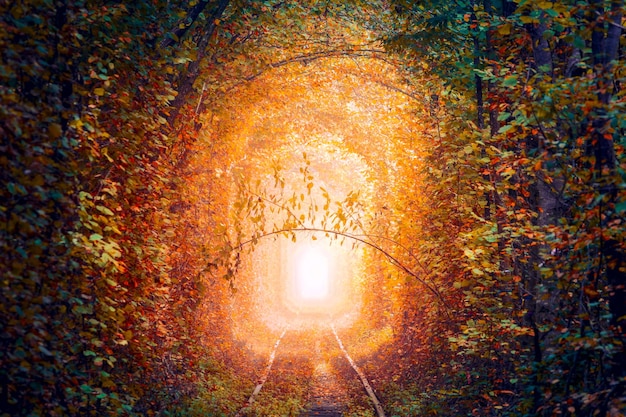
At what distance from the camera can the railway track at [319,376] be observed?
11.2 meters

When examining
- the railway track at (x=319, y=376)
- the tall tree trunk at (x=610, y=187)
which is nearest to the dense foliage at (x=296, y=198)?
the tall tree trunk at (x=610, y=187)

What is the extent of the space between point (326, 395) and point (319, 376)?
242cm

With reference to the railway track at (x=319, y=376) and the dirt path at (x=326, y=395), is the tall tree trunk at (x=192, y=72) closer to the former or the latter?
the railway track at (x=319, y=376)

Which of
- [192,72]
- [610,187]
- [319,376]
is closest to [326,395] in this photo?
[319,376]

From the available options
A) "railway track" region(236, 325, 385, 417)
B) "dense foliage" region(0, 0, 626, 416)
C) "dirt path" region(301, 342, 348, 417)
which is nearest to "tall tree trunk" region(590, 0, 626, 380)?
"dense foliage" region(0, 0, 626, 416)

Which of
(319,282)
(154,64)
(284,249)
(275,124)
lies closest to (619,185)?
(154,64)

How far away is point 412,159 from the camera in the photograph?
50.1ft

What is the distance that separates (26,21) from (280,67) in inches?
512

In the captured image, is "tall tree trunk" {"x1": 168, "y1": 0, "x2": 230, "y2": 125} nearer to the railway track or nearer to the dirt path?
the railway track

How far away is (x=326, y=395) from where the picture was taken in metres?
12.7

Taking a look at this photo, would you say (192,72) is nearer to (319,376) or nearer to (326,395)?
(326,395)

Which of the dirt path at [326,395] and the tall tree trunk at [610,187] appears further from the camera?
the dirt path at [326,395]

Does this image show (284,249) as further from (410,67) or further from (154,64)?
(154,64)

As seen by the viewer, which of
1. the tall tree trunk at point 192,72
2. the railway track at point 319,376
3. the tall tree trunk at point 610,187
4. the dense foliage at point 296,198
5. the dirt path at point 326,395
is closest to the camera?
the tall tree trunk at point 610,187
